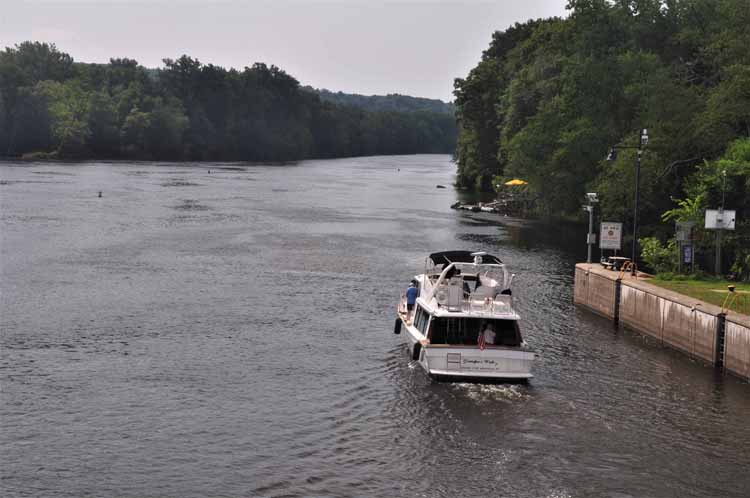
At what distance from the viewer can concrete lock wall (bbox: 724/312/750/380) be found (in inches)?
1382

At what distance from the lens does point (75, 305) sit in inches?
1869

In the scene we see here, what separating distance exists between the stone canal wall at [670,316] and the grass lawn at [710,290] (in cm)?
80

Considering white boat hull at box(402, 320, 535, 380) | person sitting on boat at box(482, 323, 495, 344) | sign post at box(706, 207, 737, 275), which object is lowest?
white boat hull at box(402, 320, 535, 380)

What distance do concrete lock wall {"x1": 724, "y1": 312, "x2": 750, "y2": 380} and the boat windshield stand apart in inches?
335

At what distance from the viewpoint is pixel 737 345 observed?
3581 cm

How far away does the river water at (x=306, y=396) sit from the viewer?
86.7 feet

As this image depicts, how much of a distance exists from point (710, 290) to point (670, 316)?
130 inches

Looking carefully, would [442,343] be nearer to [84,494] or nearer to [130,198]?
[84,494]

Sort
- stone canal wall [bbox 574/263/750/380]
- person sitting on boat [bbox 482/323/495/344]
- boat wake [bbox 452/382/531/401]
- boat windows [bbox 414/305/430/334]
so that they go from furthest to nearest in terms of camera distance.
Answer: boat windows [bbox 414/305/430/334]
stone canal wall [bbox 574/263/750/380]
person sitting on boat [bbox 482/323/495/344]
boat wake [bbox 452/382/531/401]

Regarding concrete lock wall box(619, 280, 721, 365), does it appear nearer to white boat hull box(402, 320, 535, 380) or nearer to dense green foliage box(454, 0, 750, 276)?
white boat hull box(402, 320, 535, 380)

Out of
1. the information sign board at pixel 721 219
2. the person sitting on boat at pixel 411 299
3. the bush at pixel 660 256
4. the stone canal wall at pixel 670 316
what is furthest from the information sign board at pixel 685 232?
the person sitting on boat at pixel 411 299

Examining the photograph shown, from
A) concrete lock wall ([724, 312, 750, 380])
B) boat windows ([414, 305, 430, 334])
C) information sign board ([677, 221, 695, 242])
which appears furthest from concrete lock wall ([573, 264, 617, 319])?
boat windows ([414, 305, 430, 334])

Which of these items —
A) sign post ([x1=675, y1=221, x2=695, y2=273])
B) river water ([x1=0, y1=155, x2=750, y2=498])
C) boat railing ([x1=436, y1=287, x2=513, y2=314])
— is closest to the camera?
river water ([x1=0, y1=155, x2=750, y2=498])

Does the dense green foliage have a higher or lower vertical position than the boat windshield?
higher
